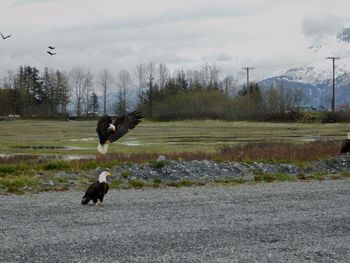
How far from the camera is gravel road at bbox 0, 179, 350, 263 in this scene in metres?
8.65

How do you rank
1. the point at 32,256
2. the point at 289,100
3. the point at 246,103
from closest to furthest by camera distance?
the point at 32,256
the point at 246,103
the point at 289,100

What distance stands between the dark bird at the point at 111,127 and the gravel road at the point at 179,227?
150 cm

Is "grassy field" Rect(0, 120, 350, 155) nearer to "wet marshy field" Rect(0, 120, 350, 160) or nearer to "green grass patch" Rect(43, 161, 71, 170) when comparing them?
"wet marshy field" Rect(0, 120, 350, 160)

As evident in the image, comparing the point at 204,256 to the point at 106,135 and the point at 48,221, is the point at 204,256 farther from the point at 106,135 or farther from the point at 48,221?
the point at 106,135

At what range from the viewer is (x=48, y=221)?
11.4 meters

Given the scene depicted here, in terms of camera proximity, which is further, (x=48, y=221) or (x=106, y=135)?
(x=106, y=135)

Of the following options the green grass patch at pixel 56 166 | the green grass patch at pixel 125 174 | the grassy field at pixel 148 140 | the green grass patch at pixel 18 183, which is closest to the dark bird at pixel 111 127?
the green grass patch at pixel 18 183

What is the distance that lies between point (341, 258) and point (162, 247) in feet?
8.95

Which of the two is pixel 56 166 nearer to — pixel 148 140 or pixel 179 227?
pixel 179 227

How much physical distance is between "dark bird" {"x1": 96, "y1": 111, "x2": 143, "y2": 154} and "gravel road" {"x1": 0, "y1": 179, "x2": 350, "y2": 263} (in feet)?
4.92

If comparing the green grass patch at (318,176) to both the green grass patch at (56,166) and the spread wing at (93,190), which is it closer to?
the green grass patch at (56,166)

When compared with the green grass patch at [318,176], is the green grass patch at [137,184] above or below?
above

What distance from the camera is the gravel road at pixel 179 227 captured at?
340 inches

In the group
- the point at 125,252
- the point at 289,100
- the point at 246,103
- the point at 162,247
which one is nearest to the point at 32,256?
the point at 125,252
